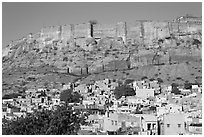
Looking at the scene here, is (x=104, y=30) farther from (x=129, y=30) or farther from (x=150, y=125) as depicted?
(x=150, y=125)

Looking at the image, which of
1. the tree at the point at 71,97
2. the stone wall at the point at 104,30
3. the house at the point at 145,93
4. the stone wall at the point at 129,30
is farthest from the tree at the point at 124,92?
the stone wall at the point at 104,30

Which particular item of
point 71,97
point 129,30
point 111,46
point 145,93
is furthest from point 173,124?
point 129,30

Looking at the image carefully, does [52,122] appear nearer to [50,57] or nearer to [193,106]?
[193,106]

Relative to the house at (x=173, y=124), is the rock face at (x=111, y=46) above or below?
above

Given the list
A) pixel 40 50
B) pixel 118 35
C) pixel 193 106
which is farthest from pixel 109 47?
pixel 193 106

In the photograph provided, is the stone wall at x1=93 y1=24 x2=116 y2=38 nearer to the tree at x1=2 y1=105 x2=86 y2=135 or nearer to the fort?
the fort

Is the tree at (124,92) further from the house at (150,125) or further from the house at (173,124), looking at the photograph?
the house at (173,124)

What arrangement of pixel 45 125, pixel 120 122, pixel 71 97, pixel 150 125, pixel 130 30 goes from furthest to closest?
pixel 130 30
pixel 71 97
pixel 120 122
pixel 150 125
pixel 45 125

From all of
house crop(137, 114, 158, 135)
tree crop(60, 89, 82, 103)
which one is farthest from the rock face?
house crop(137, 114, 158, 135)
